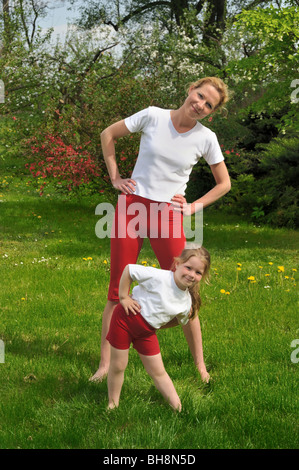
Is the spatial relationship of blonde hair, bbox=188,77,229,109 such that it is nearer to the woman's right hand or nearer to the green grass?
the woman's right hand

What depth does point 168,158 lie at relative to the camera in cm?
328

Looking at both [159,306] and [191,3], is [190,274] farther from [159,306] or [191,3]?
[191,3]

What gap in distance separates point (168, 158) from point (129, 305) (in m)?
0.94

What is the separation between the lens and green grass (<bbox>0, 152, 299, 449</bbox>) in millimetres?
2936

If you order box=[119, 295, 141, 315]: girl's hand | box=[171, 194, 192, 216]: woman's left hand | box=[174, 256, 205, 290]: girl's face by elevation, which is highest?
box=[171, 194, 192, 216]: woman's left hand

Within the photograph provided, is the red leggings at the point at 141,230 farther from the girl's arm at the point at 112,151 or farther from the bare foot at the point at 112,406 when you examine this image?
the bare foot at the point at 112,406

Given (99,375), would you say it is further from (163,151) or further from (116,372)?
(163,151)

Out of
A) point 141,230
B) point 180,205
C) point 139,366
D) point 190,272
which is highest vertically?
point 180,205

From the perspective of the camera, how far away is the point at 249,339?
4449 millimetres

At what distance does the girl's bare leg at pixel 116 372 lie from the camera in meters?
2.97

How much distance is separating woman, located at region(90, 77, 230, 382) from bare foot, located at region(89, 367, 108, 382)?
0.65 m

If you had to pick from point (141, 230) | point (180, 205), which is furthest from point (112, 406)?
point (180, 205)

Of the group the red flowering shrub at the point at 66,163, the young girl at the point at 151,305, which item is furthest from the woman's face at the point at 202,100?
the red flowering shrub at the point at 66,163

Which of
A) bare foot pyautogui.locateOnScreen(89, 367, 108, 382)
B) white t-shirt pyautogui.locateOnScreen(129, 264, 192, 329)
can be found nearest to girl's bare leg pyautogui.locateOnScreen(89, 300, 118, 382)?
bare foot pyautogui.locateOnScreen(89, 367, 108, 382)
